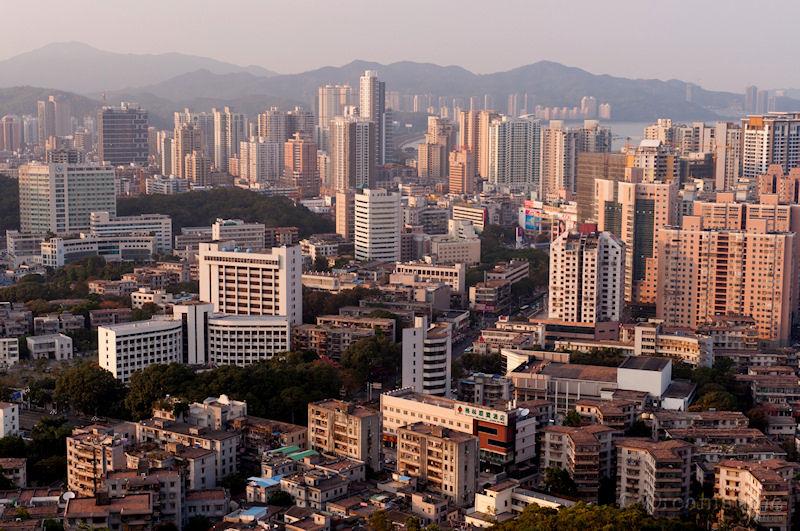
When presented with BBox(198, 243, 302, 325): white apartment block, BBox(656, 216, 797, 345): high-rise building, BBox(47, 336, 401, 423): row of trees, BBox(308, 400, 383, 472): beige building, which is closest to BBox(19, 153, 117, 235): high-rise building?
BBox(198, 243, 302, 325): white apartment block

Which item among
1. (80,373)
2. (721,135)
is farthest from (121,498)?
(721,135)

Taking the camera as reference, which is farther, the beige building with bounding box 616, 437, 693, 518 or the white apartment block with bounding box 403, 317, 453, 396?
the white apartment block with bounding box 403, 317, 453, 396

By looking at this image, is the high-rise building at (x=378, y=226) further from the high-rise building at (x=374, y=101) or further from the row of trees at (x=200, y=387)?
the high-rise building at (x=374, y=101)

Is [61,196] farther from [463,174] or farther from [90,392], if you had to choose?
[463,174]

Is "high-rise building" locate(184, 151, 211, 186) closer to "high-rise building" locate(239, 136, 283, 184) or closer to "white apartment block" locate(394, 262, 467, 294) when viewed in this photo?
"high-rise building" locate(239, 136, 283, 184)

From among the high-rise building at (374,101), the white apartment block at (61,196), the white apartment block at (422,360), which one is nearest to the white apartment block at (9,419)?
the white apartment block at (422,360)

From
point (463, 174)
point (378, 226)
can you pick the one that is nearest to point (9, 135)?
point (463, 174)

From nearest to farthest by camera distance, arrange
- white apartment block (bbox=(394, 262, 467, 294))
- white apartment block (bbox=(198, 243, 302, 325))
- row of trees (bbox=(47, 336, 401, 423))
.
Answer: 1. row of trees (bbox=(47, 336, 401, 423))
2. white apartment block (bbox=(198, 243, 302, 325))
3. white apartment block (bbox=(394, 262, 467, 294))

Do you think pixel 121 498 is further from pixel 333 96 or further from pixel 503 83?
pixel 503 83
